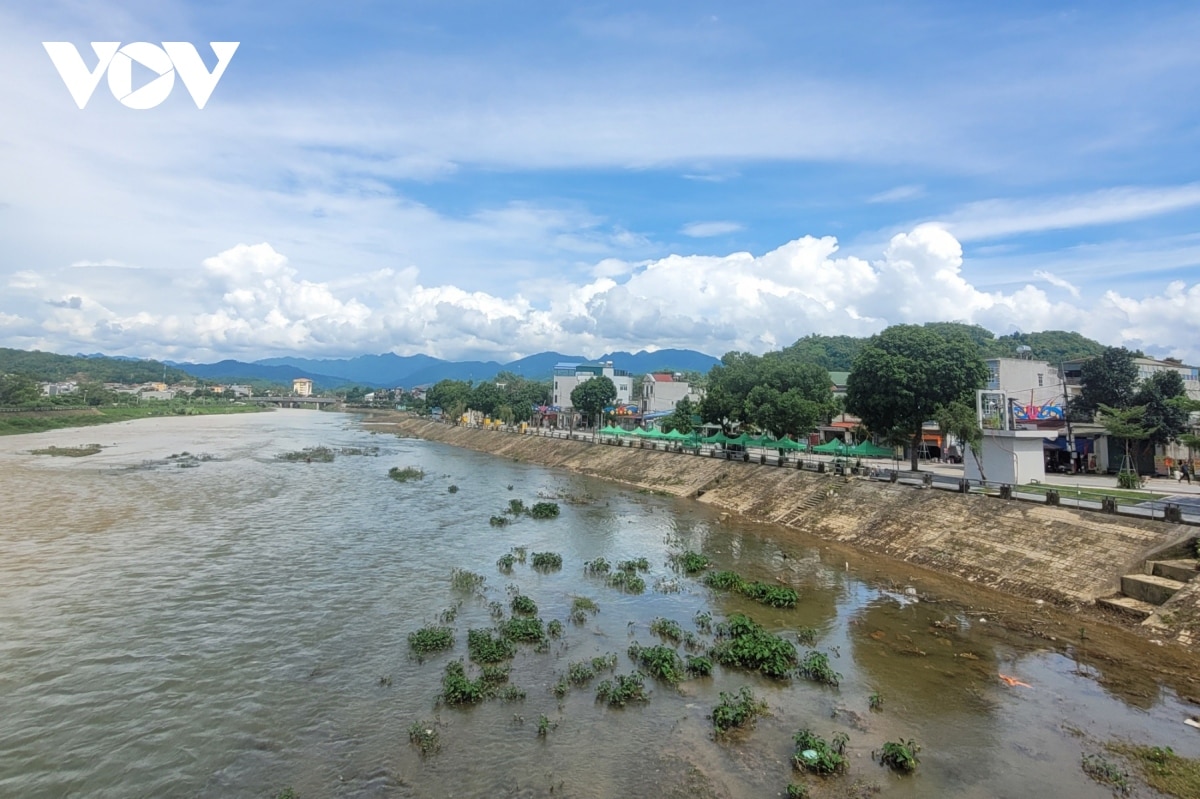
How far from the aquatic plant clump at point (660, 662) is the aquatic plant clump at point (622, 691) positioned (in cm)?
81

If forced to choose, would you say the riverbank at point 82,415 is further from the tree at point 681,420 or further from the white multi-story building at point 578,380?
the tree at point 681,420

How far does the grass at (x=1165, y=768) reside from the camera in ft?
39.7

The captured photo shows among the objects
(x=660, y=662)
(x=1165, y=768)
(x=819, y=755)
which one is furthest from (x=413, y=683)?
(x=1165, y=768)

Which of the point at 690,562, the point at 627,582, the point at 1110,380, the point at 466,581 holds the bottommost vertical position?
the point at 690,562

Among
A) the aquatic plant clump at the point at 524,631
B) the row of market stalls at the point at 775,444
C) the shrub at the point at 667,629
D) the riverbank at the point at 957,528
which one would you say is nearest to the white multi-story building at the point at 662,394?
the row of market stalls at the point at 775,444

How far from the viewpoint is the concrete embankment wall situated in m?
23.2

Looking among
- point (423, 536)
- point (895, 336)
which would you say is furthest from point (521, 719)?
point (895, 336)

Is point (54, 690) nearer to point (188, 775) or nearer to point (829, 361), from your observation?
point (188, 775)

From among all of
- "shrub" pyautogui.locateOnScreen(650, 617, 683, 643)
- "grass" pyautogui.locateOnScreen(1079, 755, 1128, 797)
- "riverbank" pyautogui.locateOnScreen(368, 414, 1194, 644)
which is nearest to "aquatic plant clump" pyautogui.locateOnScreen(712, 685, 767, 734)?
"shrub" pyautogui.locateOnScreen(650, 617, 683, 643)

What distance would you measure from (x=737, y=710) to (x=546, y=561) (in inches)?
593

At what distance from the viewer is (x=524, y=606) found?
2177 centimetres

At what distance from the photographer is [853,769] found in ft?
41.3

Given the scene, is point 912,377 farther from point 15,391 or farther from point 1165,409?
point 15,391

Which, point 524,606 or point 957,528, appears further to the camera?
point 957,528
